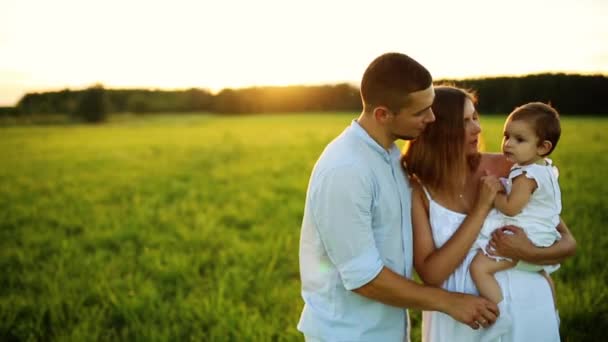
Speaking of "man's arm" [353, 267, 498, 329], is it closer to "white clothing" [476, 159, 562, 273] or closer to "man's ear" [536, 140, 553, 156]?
Answer: "white clothing" [476, 159, 562, 273]

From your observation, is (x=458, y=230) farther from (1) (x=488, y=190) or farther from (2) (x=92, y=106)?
(2) (x=92, y=106)

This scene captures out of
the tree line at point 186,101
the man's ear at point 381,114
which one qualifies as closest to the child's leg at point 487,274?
the man's ear at point 381,114

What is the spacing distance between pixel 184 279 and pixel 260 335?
166 centimetres

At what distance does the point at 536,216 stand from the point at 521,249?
0.80ft

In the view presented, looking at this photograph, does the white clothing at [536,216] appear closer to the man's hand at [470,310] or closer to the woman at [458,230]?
the woman at [458,230]

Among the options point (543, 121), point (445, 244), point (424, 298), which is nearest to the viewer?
point (424, 298)

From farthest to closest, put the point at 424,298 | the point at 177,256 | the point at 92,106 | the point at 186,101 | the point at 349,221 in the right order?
the point at 92,106 < the point at 186,101 < the point at 177,256 < the point at 424,298 < the point at 349,221

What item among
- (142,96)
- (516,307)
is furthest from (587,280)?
(142,96)

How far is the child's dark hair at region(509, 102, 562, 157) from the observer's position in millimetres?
2199

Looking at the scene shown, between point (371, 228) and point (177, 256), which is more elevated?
point (371, 228)

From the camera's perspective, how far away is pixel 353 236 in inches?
71.3

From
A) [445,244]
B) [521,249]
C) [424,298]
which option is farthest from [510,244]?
[424,298]

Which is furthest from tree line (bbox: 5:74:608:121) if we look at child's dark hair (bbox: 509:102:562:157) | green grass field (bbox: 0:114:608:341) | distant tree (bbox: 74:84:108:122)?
child's dark hair (bbox: 509:102:562:157)

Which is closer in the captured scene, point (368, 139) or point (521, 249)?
point (368, 139)
